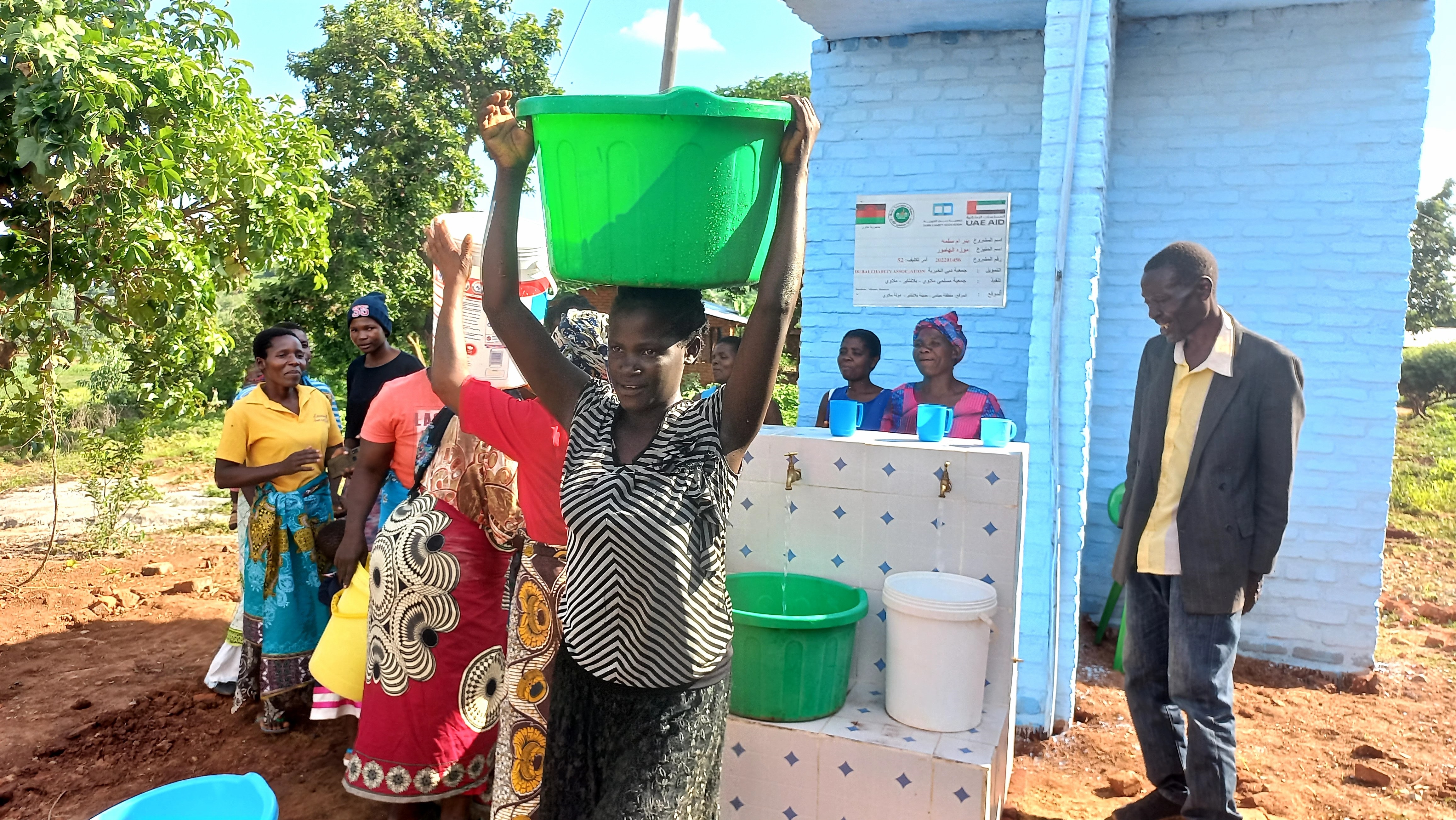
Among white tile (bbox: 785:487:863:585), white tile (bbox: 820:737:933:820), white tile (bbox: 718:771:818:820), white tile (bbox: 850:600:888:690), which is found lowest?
white tile (bbox: 718:771:818:820)

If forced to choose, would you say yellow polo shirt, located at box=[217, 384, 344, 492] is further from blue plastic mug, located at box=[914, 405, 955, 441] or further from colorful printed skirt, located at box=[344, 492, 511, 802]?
blue plastic mug, located at box=[914, 405, 955, 441]

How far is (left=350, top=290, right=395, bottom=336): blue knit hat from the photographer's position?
178 inches

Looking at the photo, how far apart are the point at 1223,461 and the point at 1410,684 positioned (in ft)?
9.94

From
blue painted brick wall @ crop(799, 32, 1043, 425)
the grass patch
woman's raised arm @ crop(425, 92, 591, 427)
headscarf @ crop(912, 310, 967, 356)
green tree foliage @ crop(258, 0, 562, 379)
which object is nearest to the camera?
woman's raised arm @ crop(425, 92, 591, 427)

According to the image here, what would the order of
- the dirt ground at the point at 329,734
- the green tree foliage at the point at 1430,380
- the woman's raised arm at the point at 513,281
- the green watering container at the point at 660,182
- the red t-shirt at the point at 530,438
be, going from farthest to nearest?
1. the green tree foliage at the point at 1430,380
2. the dirt ground at the point at 329,734
3. the red t-shirt at the point at 530,438
4. the woman's raised arm at the point at 513,281
5. the green watering container at the point at 660,182

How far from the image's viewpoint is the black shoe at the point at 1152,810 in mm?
3090

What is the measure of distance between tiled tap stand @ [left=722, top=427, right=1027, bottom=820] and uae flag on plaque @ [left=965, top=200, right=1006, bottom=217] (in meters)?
2.83

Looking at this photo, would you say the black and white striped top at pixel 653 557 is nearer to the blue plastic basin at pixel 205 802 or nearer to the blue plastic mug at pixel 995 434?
the blue plastic basin at pixel 205 802

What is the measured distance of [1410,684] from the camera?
4750mm

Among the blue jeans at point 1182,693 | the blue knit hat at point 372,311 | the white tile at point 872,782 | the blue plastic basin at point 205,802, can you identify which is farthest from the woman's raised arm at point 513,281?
the blue knit hat at point 372,311

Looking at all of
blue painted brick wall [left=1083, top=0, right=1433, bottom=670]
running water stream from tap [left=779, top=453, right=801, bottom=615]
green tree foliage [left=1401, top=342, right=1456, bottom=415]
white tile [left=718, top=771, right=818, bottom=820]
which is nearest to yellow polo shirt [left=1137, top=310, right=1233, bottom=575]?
running water stream from tap [left=779, top=453, right=801, bottom=615]

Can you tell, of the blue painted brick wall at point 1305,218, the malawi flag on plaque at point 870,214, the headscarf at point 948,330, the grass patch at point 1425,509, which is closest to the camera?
the headscarf at point 948,330

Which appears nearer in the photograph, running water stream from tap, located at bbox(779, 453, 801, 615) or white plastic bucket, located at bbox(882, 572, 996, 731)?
white plastic bucket, located at bbox(882, 572, 996, 731)

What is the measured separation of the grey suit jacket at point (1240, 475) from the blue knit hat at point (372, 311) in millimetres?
3615
